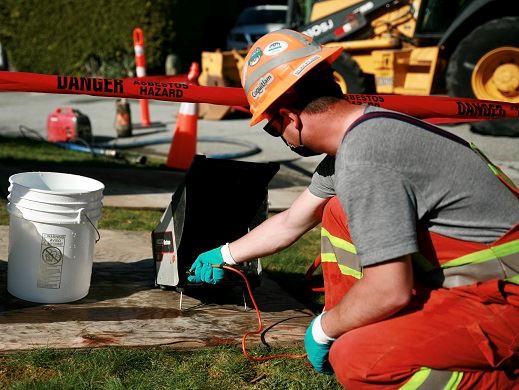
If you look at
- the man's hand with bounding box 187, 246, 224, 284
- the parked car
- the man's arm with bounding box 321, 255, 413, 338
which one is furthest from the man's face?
the parked car

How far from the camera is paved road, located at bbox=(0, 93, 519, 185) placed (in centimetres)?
892

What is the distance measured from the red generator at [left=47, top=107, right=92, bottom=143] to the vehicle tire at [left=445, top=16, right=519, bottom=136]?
14.9ft

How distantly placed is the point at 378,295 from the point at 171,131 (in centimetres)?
893

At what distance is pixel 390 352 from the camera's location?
2.45 metres

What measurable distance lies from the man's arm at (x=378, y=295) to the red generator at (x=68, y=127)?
22.8 feet

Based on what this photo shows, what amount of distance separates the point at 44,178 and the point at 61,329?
0.76 meters

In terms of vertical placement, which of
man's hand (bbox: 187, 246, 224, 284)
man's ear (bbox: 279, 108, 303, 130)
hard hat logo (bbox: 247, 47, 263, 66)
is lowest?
man's hand (bbox: 187, 246, 224, 284)

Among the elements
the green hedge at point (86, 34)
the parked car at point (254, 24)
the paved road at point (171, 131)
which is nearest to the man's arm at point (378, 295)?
the paved road at point (171, 131)

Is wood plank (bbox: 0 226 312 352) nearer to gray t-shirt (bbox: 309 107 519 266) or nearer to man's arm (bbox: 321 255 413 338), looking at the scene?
man's arm (bbox: 321 255 413 338)

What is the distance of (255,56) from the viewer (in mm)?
2623

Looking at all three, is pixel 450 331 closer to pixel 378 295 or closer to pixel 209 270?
pixel 378 295

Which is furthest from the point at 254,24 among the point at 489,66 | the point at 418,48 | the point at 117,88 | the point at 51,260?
the point at 51,260

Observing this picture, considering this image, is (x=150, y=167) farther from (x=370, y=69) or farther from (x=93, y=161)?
(x=370, y=69)

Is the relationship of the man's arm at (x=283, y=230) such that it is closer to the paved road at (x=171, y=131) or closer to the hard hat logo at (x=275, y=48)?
the hard hat logo at (x=275, y=48)
